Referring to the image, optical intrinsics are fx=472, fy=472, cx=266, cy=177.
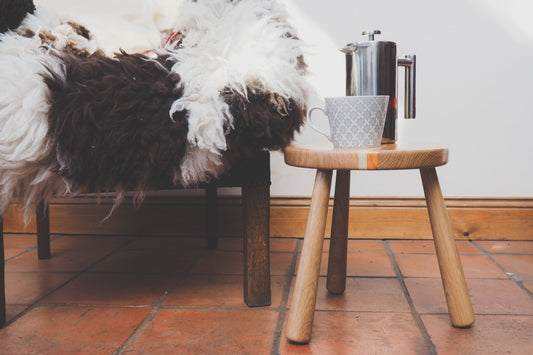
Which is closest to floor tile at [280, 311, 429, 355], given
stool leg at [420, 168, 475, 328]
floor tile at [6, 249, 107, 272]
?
stool leg at [420, 168, 475, 328]

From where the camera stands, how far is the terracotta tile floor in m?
0.81

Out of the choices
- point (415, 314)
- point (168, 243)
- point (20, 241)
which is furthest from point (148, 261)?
point (415, 314)

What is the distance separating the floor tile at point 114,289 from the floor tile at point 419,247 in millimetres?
651

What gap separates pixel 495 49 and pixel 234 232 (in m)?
0.96

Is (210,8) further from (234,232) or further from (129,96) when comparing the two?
(234,232)

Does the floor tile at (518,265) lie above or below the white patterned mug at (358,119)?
below

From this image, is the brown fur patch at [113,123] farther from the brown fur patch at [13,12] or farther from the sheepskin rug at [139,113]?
the brown fur patch at [13,12]

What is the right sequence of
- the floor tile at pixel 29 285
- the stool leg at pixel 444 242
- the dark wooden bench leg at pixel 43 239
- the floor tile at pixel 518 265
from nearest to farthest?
the stool leg at pixel 444 242, the floor tile at pixel 29 285, the floor tile at pixel 518 265, the dark wooden bench leg at pixel 43 239

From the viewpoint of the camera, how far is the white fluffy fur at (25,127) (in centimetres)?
77

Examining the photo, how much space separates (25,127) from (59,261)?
636 mm

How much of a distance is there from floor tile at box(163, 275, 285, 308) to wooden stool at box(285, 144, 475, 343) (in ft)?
0.65

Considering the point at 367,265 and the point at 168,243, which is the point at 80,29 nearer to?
the point at 168,243

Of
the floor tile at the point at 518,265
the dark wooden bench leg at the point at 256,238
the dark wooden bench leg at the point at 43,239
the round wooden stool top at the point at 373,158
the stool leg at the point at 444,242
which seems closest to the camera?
the round wooden stool top at the point at 373,158

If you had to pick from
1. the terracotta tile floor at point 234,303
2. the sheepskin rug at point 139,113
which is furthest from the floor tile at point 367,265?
the sheepskin rug at point 139,113
